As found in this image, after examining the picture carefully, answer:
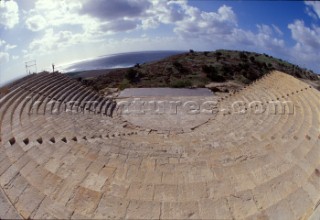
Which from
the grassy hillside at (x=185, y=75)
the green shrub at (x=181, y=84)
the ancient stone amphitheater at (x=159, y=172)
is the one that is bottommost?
the ancient stone amphitheater at (x=159, y=172)

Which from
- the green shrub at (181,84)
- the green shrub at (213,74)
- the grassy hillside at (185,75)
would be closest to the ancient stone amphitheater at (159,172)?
the green shrub at (181,84)

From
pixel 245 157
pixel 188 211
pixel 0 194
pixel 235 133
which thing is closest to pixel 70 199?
pixel 0 194

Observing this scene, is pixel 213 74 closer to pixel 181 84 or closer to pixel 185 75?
pixel 185 75

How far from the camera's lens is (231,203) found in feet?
23.0

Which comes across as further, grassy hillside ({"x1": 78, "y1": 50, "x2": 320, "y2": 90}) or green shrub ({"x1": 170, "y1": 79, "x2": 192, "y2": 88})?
grassy hillside ({"x1": 78, "y1": 50, "x2": 320, "y2": 90})

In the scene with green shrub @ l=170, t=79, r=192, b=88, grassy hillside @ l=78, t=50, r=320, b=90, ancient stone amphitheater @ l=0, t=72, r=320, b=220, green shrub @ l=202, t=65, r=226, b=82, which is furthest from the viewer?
green shrub @ l=202, t=65, r=226, b=82

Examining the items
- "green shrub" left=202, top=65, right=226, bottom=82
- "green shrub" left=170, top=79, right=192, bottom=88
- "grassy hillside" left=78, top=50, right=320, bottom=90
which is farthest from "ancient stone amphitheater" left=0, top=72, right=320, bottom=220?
"green shrub" left=202, top=65, right=226, bottom=82

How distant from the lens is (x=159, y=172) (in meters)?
8.23

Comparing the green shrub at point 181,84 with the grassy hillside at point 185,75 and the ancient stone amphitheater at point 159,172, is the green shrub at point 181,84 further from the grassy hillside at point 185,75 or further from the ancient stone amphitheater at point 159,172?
the ancient stone amphitheater at point 159,172

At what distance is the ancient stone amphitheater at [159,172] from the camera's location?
6.81 meters

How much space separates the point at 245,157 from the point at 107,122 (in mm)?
10067

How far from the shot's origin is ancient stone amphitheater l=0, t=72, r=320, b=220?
6.81m

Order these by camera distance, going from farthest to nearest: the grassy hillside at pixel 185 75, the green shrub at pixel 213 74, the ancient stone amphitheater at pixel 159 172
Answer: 1. the green shrub at pixel 213 74
2. the grassy hillside at pixel 185 75
3. the ancient stone amphitheater at pixel 159 172

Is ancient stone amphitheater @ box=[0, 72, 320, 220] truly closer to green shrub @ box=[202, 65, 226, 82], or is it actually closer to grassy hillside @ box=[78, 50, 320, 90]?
grassy hillside @ box=[78, 50, 320, 90]
